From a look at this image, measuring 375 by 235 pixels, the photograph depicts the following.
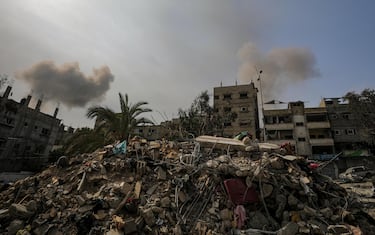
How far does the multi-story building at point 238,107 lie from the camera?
114ft

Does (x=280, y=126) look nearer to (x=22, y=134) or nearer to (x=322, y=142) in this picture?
(x=322, y=142)

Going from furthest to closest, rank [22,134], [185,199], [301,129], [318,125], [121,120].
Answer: [301,129]
[318,125]
[22,134]
[121,120]
[185,199]

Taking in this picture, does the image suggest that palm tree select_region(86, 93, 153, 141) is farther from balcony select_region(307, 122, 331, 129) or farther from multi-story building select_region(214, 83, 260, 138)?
balcony select_region(307, 122, 331, 129)

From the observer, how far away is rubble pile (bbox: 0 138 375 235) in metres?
6.59

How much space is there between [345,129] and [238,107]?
15123 mm

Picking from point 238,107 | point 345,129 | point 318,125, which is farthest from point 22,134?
point 345,129

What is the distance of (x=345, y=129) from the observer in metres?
31.6

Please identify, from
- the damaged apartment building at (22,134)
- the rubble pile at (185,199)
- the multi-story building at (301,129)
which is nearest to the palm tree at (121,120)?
the rubble pile at (185,199)

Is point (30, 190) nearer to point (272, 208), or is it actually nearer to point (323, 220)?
point (272, 208)

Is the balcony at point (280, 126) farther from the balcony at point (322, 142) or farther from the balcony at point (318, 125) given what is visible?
the balcony at point (322, 142)

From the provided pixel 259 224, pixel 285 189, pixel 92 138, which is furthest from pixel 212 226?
pixel 92 138

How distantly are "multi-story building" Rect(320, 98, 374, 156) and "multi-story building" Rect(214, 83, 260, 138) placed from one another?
34.3ft

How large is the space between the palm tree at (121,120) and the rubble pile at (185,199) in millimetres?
5104

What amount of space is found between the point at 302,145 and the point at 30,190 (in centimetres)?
3252
